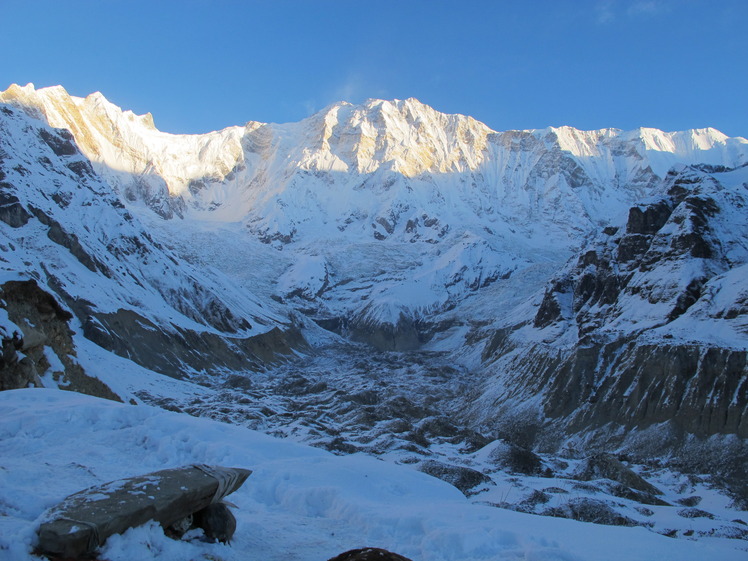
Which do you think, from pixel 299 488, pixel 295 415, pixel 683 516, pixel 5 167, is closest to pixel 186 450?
pixel 299 488

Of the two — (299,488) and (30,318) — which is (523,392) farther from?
(299,488)

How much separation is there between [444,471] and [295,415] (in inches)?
1311

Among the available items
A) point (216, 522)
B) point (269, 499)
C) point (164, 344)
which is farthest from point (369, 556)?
point (164, 344)

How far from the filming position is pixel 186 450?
685 inches

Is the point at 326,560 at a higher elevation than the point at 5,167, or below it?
below

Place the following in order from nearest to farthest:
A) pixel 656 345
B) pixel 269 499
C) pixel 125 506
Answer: pixel 125 506, pixel 269 499, pixel 656 345

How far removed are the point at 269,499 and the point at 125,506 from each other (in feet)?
20.5

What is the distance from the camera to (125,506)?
969cm

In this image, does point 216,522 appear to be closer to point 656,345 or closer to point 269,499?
point 269,499

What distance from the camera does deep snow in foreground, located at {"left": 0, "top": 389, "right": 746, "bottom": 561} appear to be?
10.9m

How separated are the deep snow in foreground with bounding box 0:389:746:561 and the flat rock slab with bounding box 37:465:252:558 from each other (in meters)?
0.26

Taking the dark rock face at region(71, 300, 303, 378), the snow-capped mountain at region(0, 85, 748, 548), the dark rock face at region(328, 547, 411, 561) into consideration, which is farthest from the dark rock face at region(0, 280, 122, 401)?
the dark rock face at region(71, 300, 303, 378)

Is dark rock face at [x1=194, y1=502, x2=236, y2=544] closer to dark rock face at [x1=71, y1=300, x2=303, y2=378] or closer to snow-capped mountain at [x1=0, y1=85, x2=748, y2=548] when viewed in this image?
snow-capped mountain at [x1=0, y1=85, x2=748, y2=548]

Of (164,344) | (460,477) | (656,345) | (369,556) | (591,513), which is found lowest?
(369,556)
